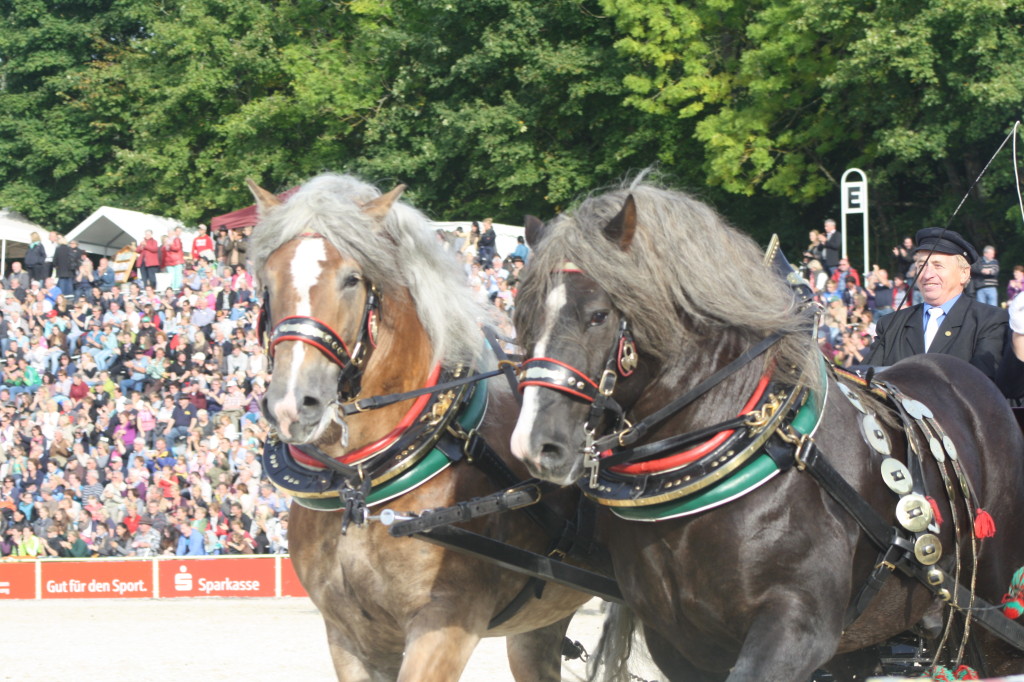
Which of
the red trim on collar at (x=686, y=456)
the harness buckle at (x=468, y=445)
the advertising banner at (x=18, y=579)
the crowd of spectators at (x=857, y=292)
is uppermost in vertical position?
the red trim on collar at (x=686, y=456)

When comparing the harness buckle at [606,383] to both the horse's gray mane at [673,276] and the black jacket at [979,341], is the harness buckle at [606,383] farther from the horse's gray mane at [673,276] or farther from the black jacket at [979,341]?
the black jacket at [979,341]

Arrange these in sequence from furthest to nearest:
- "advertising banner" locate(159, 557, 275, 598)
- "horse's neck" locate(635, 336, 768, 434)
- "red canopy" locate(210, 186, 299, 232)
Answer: "red canopy" locate(210, 186, 299, 232), "advertising banner" locate(159, 557, 275, 598), "horse's neck" locate(635, 336, 768, 434)

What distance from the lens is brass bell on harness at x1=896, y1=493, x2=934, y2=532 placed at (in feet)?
12.8

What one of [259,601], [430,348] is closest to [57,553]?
[259,601]

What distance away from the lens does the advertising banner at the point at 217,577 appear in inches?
540

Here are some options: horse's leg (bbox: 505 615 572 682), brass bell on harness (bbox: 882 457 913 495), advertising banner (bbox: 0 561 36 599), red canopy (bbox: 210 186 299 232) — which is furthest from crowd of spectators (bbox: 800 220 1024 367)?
red canopy (bbox: 210 186 299 232)

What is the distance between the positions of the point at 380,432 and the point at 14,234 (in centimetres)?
3060

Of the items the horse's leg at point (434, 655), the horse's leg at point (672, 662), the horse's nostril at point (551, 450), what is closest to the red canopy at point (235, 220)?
the horse's leg at point (434, 655)

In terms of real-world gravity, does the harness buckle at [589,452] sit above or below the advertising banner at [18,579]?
above

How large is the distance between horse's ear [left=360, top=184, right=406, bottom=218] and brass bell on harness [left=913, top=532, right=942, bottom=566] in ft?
6.72

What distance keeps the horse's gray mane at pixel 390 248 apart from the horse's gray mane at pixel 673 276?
0.75 m

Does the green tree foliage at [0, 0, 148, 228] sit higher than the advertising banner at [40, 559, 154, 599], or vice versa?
the green tree foliage at [0, 0, 148, 228]

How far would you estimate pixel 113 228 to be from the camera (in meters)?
30.4

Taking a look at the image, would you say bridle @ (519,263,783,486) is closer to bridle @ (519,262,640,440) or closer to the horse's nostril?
bridle @ (519,262,640,440)
